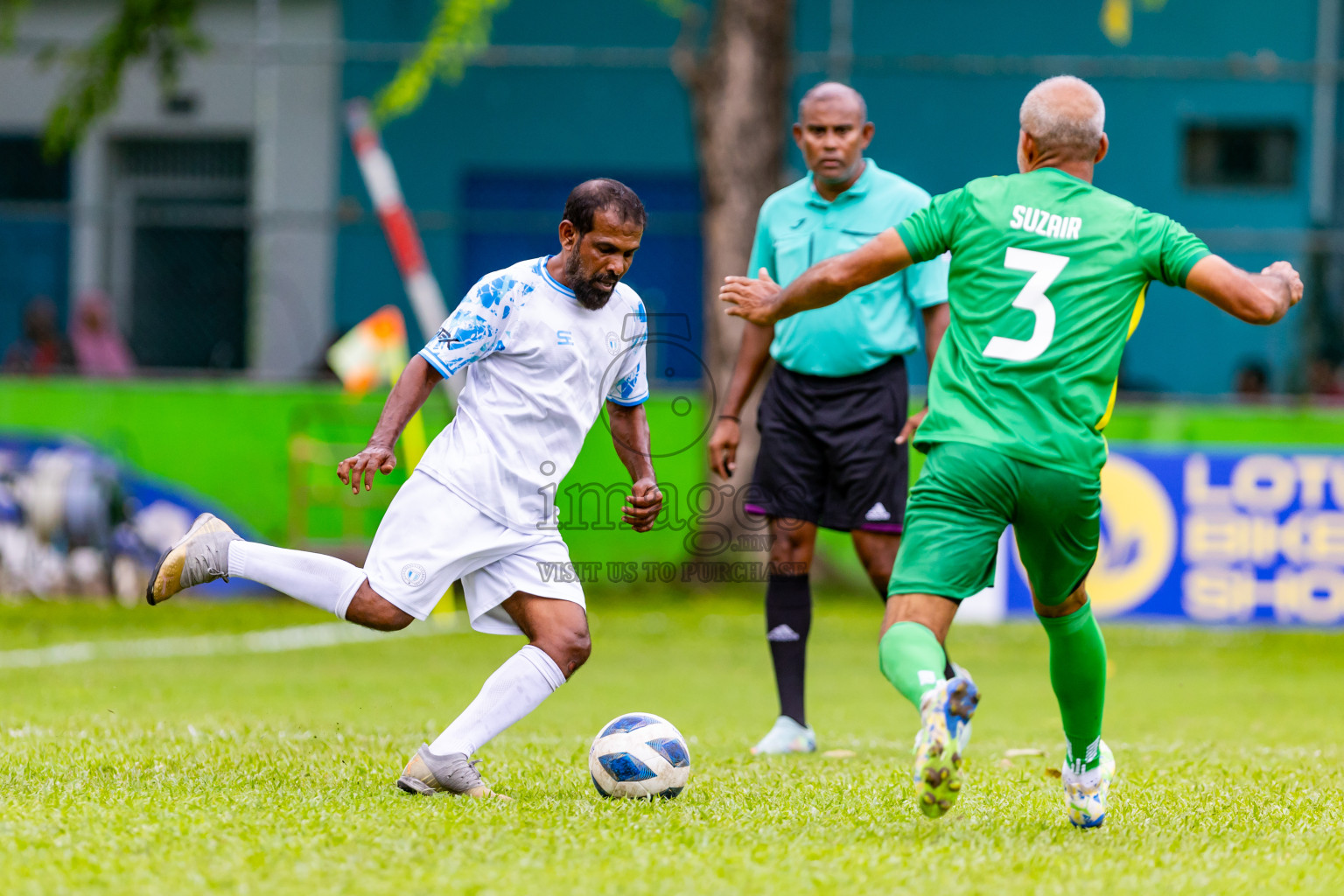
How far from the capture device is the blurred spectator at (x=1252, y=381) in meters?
14.5

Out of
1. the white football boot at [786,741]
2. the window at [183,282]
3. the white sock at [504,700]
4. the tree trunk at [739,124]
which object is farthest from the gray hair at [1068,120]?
the window at [183,282]

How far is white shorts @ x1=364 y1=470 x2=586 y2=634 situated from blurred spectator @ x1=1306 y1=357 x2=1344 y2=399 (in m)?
11.2

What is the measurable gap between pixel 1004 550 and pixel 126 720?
23.9ft

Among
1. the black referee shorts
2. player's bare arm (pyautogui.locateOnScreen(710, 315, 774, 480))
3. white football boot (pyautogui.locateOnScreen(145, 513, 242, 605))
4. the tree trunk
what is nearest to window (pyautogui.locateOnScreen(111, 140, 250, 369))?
the tree trunk

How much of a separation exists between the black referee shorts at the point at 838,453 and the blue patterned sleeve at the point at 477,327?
176 cm

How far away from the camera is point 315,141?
56.7ft

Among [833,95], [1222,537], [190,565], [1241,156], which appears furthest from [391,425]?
[1241,156]

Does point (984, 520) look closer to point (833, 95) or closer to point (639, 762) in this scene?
point (639, 762)

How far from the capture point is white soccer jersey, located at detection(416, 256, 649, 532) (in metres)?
4.66

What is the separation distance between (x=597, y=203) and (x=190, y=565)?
5.46ft

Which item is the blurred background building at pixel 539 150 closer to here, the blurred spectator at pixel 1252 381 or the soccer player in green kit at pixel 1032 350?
the blurred spectator at pixel 1252 381

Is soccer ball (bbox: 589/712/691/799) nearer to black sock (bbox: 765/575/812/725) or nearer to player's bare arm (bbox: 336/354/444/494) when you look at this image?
player's bare arm (bbox: 336/354/444/494)

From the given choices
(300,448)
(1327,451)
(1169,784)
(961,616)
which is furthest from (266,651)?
(1327,451)

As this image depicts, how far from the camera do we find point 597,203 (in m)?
4.71
